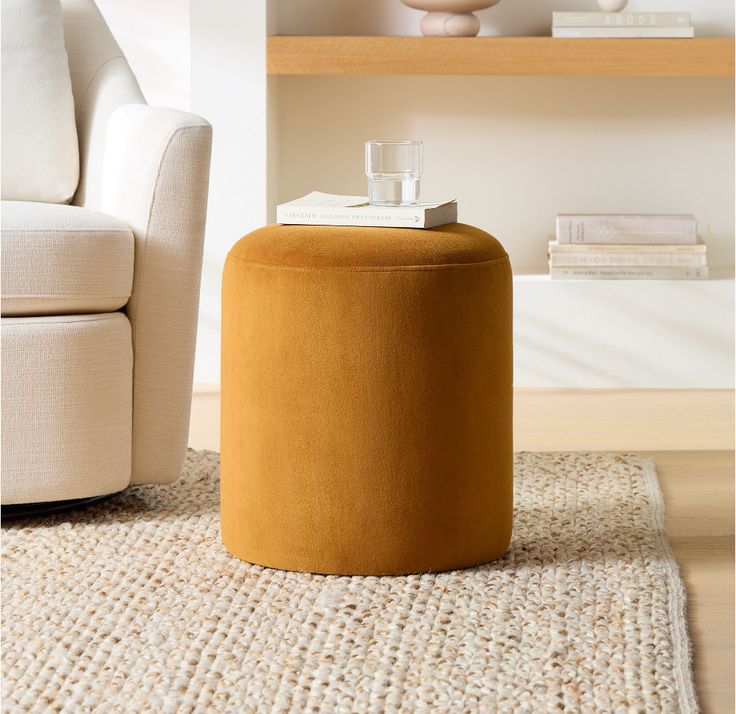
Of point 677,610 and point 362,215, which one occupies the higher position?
point 362,215

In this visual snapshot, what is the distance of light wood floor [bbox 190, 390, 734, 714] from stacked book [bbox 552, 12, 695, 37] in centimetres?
96

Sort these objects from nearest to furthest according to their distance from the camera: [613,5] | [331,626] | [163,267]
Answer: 1. [331,626]
2. [163,267]
3. [613,5]

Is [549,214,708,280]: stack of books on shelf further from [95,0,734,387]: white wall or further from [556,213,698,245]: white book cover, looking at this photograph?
[95,0,734,387]: white wall

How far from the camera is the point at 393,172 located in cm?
166

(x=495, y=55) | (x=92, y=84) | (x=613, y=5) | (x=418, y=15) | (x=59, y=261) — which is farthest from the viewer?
(x=418, y=15)

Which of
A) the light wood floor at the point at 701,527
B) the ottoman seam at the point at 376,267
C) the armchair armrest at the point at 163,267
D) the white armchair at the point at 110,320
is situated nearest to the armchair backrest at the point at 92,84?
the white armchair at the point at 110,320

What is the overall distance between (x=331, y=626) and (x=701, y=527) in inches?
29.0

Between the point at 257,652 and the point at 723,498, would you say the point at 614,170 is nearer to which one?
the point at 723,498

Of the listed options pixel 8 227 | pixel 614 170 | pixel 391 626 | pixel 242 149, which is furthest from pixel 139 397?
pixel 614 170

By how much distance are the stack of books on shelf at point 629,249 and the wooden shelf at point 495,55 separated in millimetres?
376

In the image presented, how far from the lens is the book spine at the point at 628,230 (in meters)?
2.99

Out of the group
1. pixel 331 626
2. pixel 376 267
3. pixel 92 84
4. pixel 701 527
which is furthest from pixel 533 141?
pixel 331 626

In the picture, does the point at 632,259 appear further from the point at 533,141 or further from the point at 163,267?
the point at 163,267

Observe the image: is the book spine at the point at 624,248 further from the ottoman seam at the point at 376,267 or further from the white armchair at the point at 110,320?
the ottoman seam at the point at 376,267
